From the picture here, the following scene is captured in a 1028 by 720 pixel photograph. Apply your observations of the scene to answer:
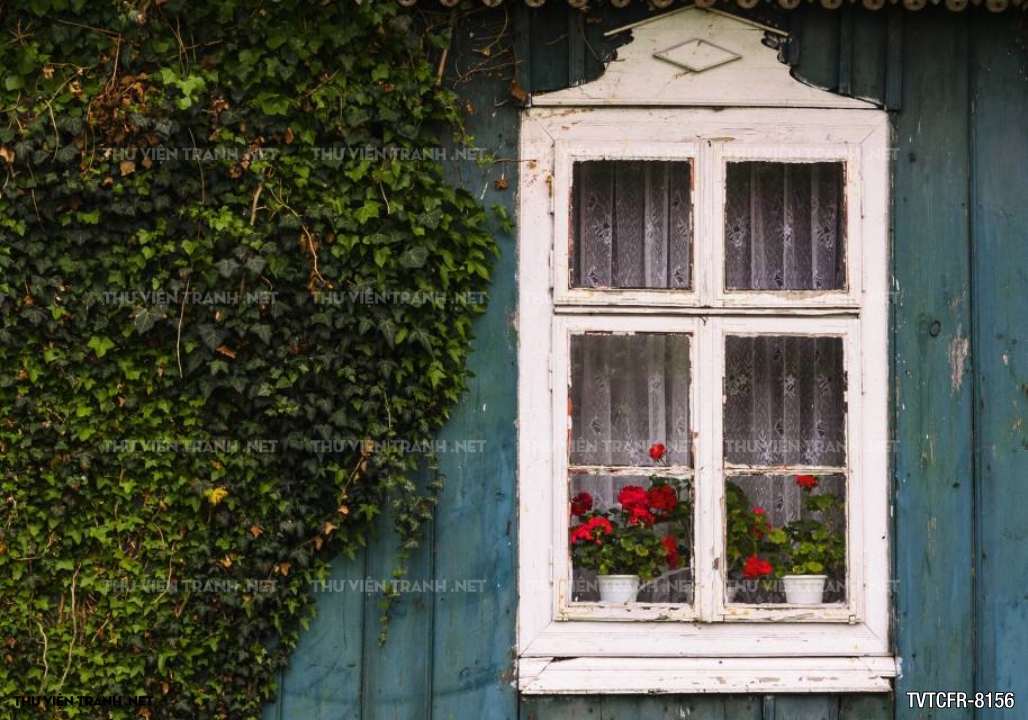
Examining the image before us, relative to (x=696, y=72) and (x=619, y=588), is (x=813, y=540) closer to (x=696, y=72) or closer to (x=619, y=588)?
(x=619, y=588)

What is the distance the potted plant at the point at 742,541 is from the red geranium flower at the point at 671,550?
0.58 ft

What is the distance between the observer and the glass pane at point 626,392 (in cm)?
425

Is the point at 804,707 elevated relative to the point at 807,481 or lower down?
lower down

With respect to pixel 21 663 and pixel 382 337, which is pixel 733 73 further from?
pixel 21 663

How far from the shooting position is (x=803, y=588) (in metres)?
4.17

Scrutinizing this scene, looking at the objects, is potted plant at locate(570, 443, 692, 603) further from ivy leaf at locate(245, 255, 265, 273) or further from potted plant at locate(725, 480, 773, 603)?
ivy leaf at locate(245, 255, 265, 273)

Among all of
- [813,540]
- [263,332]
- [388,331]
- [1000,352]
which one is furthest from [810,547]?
[263,332]

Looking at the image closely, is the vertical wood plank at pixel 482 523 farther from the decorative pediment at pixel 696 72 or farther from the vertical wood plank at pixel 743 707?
the vertical wood plank at pixel 743 707

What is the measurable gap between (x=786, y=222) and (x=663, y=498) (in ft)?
3.66

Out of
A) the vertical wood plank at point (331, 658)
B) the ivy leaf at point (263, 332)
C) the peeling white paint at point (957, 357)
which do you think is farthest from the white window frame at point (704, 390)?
the ivy leaf at point (263, 332)

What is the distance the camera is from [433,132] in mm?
4207

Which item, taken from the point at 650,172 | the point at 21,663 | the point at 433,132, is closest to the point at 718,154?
the point at 650,172

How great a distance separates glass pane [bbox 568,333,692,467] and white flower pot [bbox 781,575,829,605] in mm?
681

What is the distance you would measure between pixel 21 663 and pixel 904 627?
3054 millimetres
